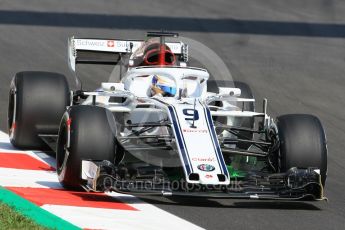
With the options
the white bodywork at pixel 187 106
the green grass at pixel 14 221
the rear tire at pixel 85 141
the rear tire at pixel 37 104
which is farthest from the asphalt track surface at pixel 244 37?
the green grass at pixel 14 221

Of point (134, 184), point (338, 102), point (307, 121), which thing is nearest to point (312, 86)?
point (338, 102)

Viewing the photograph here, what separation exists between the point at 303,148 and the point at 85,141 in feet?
6.87

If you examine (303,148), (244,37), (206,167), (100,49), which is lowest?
(206,167)

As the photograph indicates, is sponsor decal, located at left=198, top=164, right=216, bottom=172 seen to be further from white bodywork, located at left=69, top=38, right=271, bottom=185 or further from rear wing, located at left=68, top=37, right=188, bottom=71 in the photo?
rear wing, located at left=68, top=37, right=188, bottom=71

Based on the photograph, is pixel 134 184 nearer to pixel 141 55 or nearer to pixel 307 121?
pixel 307 121

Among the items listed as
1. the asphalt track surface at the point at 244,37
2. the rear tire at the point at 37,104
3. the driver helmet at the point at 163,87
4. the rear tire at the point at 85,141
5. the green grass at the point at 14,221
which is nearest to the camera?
the green grass at the point at 14,221

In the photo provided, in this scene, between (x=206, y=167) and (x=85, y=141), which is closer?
(x=206, y=167)

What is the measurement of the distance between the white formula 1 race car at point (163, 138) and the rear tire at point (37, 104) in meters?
0.01

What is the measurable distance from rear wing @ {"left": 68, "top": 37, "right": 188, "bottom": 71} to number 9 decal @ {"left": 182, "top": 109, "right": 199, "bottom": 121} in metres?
2.87

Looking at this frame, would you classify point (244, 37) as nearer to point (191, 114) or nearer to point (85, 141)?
point (191, 114)

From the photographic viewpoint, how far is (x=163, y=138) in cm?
1093

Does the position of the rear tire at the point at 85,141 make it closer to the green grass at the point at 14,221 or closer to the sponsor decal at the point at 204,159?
the sponsor decal at the point at 204,159

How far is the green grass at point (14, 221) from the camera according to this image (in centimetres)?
886

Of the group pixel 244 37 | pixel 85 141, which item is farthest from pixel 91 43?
pixel 244 37
